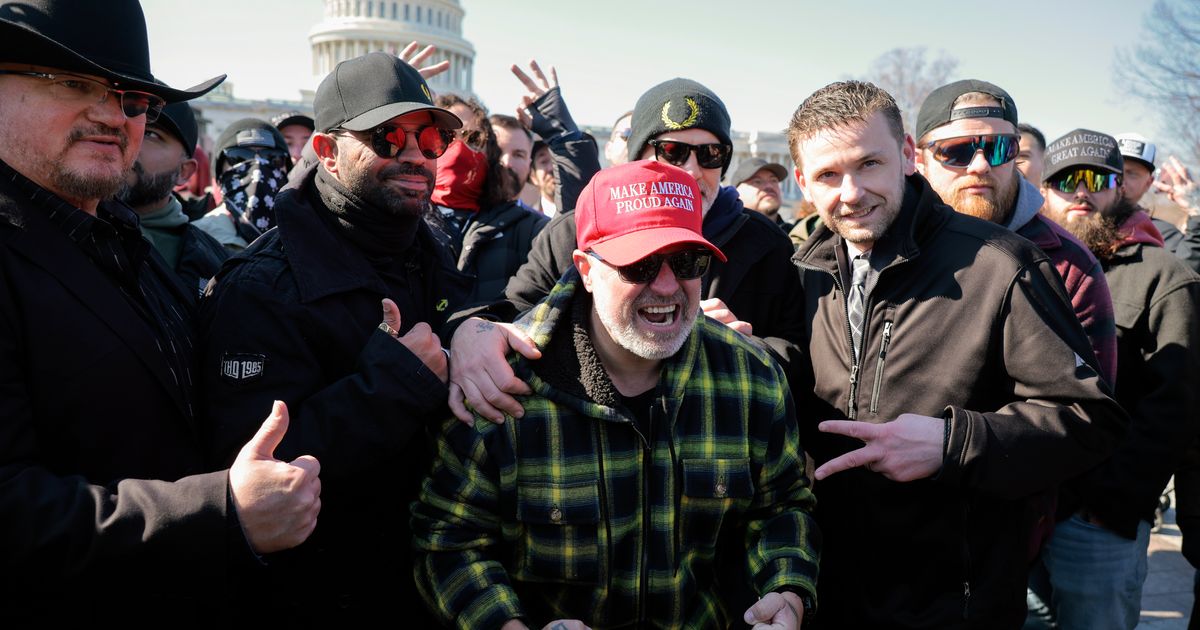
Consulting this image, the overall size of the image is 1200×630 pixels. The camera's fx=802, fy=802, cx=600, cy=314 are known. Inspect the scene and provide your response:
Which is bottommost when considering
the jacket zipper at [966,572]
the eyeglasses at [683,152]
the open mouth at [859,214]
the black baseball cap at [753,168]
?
the jacket zipper at [966,572]

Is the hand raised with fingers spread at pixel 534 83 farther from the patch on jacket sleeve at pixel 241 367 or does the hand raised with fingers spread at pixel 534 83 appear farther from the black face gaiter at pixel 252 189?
the patch on jacket sleeve at pixel 241 367

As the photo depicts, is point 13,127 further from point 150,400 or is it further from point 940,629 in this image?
point 940,629

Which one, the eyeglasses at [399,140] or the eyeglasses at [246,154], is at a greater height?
the eyeglasses at [246,154]

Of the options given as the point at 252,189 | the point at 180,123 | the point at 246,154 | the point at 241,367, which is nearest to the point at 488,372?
the point at 241,367

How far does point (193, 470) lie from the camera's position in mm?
2297

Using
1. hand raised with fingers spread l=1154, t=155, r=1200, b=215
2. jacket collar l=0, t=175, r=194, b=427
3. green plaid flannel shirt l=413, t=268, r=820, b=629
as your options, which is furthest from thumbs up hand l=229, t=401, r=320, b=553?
hand raised with fingers spread l=1154, t=155, r=1200, b=215

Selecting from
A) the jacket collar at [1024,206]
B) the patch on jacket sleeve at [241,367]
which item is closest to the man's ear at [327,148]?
the patch on jacket sleeve at [241,367]

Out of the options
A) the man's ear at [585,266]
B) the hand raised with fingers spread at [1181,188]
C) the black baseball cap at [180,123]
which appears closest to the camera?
the man's ear at [585,266]

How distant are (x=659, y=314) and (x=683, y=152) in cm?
120

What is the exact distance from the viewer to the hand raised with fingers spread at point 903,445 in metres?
2.55

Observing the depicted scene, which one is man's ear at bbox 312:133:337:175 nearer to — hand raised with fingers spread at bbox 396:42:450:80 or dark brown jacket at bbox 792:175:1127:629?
hand raised with fingers spread at bbox 396:42:450:80

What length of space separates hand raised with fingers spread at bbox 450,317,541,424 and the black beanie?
1.33m

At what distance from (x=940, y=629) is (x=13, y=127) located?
313 centimetres

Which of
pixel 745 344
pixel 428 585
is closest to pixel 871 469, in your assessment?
pixel 745 344
